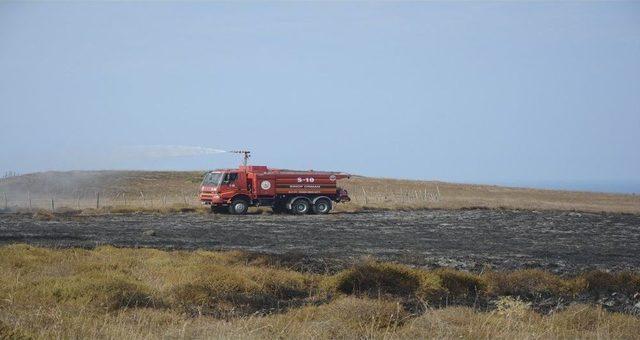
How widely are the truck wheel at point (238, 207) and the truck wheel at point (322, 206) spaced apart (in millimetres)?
4004

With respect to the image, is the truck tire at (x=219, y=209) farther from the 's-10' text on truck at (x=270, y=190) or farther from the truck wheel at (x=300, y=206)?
the truck wheel at (x=300, y=206)

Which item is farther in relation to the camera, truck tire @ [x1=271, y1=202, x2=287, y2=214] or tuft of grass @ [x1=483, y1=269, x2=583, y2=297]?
truck tire @ [x1=271, y1=202, x2=287, y2=214]

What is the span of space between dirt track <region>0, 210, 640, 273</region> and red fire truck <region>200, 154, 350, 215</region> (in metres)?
2.17

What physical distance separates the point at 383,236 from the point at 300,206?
586 inches

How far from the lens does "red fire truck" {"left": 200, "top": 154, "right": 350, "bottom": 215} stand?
4032 centimetres

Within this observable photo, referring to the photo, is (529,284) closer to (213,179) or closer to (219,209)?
(213,179)

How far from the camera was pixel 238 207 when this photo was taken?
132 ft

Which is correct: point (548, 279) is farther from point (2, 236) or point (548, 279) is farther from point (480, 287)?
point (2, 236)

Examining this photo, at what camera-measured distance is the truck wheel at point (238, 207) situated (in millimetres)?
40312

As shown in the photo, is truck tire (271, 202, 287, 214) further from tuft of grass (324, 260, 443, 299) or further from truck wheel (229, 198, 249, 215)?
tuft of grass (324, 260, 443, 299)

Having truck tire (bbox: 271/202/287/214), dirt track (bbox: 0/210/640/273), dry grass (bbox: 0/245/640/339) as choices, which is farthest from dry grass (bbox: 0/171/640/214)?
dry grass (bbox: 0/245/640/339)

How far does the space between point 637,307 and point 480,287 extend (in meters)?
3.23

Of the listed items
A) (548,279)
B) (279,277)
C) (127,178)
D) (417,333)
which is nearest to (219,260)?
(279,277)

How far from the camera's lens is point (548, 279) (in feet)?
53.4
